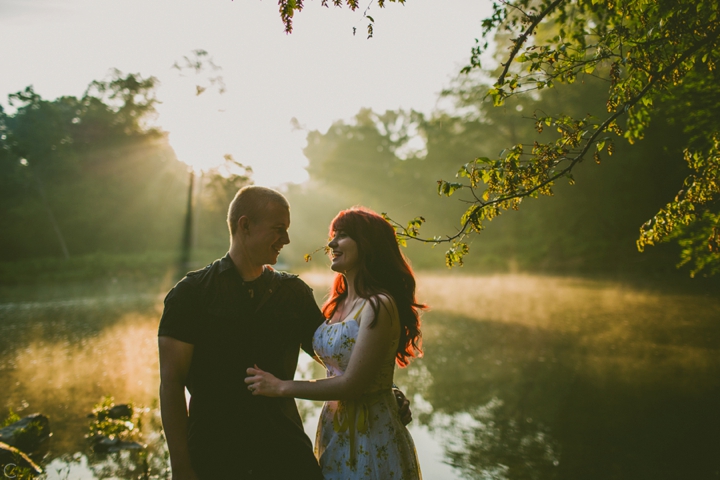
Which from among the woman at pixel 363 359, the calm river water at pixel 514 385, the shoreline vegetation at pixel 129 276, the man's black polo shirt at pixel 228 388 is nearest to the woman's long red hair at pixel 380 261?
the woman at pixel 363 359

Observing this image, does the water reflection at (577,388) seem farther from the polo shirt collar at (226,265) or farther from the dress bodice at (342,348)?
the polo shirt collar at (226,265)

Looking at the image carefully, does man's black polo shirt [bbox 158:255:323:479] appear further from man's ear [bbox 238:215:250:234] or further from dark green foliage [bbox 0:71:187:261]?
dark green foliage [bbox 0:71:187:261]

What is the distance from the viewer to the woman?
2332 mm

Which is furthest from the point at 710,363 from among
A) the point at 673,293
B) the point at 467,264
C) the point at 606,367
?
the point at 467,264

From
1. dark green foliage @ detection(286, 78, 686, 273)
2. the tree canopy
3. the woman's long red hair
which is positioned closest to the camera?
the woman's long red hair

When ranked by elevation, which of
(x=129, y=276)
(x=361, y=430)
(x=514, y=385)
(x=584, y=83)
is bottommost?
(x=129, y=276)

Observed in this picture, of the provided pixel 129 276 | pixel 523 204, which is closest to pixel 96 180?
pixel 129 276

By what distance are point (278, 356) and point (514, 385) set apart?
321 inches

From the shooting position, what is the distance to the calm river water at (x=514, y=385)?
652 cm

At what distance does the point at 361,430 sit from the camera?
2.51 metres

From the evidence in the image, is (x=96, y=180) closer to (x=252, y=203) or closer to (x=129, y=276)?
(x=129, y=276)

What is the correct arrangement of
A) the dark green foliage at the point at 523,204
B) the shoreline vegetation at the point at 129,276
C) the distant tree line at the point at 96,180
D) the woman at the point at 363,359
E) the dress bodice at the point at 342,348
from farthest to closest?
the distant tree line at the point at 96,180, the dark green foliage at the point at 523,204, the shoreline vegetation at the point at 129,276, the dress bodice at the point at 342,348, the woman at the point at 363,359

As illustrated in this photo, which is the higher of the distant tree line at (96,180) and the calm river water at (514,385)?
the distant tree line at (96,180)

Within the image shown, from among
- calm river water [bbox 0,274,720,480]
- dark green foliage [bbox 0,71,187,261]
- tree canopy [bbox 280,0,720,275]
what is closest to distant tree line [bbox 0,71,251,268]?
dark green foliage [bbox 0,71,187,261]
